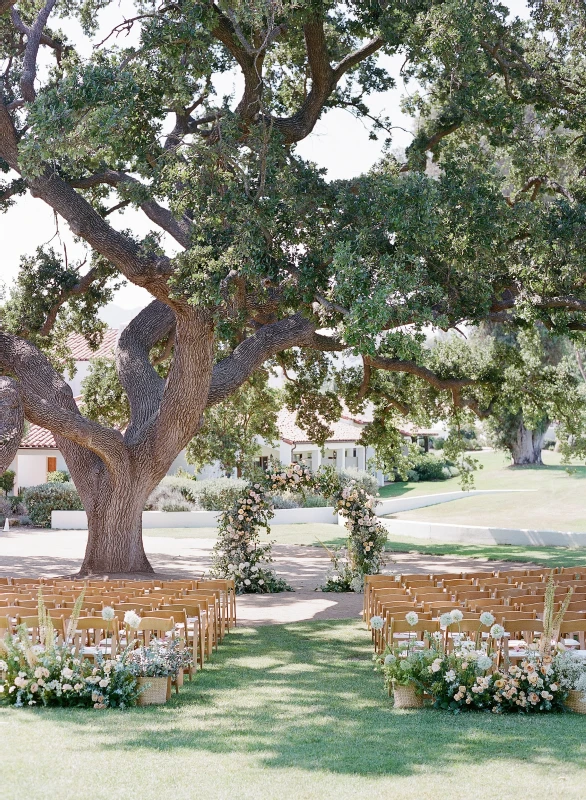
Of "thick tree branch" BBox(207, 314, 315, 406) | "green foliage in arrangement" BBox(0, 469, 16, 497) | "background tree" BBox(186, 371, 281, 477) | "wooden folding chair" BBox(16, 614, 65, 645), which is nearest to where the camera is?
"wooden folding chair" BBox(16, 614, 65, 645)

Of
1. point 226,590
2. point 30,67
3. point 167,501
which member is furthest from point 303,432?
point 226,590

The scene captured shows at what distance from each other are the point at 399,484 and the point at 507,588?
40.7 meters

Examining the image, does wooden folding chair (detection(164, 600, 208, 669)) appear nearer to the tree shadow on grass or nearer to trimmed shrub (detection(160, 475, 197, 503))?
the tree shadow on grass

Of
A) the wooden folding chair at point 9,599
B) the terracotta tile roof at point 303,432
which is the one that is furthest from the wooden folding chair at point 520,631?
the terracotta tile roof at point 303,432

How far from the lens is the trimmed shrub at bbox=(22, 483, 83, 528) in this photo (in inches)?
1308

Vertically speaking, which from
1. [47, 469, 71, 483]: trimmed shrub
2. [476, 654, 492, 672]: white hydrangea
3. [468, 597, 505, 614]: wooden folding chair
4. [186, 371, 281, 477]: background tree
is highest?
[186, 371, 281, 477]: background tree

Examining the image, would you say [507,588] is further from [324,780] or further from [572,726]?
[324,780]

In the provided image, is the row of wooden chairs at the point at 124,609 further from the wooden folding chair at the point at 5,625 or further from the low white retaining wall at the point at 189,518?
the low white retaining wall at the point at 189,518

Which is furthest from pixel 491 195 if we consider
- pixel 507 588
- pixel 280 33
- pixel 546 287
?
pixel 507 588

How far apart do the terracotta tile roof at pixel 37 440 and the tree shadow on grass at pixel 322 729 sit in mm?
28064

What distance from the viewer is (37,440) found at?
37.5m

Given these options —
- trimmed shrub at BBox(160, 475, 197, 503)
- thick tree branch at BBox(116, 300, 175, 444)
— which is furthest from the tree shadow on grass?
trimmed shrub at BBox(160, 475, 197, 503)

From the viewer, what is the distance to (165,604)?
10.6 meters

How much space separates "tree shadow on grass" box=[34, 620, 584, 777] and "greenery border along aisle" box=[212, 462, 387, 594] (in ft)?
21.5
